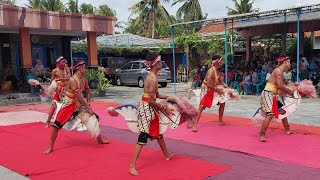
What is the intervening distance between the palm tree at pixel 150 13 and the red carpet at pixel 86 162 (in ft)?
84.8

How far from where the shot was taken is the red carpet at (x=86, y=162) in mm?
4562

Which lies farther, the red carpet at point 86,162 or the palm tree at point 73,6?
the palm tree at point 73,6

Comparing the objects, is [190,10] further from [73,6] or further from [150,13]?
[73,6]

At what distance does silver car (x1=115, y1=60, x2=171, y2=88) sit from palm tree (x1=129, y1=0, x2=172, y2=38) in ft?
35.8

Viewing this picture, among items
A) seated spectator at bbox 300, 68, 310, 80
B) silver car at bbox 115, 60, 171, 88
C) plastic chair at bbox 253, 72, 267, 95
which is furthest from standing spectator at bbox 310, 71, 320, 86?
silver car at bbox 115, 60, 171, 88

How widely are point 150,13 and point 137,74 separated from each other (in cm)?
1297

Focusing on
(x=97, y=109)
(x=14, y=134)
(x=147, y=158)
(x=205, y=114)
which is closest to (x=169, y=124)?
(x=147, y=158)

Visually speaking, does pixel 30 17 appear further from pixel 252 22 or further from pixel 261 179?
pixel 261 179

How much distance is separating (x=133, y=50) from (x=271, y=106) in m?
18.4

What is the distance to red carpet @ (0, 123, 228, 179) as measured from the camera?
4562 mm

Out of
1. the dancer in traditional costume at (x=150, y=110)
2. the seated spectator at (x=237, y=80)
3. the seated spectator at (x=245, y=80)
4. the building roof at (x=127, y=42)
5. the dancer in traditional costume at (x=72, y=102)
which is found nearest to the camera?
the dancer in traditional costume at (x=150, y=110)

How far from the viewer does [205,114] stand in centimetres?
947

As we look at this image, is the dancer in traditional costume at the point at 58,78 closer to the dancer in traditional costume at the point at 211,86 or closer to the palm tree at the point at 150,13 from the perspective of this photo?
the dancer in traditional costume at the point at 211,86

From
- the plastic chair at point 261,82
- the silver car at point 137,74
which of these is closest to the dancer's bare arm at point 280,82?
the plastic chair at point 261,82
